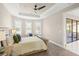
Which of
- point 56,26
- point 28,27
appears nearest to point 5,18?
point 28,27

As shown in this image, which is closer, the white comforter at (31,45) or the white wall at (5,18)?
the white wall at (5,18)

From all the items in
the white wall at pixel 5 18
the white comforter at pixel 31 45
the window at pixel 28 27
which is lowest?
the white comforter at pixel 31 45

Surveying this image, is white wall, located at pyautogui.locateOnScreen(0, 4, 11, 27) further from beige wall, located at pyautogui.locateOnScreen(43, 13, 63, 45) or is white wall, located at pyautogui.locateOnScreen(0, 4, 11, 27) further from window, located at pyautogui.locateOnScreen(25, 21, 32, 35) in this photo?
beige wall, located at pyautogui.locateOnScreen(43, 13, 63, 45)

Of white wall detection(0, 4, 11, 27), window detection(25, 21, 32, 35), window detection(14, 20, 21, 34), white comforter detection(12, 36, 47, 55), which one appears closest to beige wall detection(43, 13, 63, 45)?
white comforter detection(12, 36, 47, 55)

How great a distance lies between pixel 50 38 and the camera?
16.8 feet

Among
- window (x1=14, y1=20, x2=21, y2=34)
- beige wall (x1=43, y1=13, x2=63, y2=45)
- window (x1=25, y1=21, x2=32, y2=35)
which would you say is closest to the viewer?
window (x1=14, y1=20, x2=21, y2=34)

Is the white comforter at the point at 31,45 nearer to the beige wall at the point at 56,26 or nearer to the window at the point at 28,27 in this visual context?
the window at the point at 28,27

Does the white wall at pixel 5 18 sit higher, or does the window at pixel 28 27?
the white wall at pixel 5 18

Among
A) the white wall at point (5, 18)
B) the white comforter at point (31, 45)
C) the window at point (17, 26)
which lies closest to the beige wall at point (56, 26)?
Result: the white comforter at point (31, 45)

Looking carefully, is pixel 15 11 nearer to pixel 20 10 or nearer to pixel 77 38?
pixel 20 10

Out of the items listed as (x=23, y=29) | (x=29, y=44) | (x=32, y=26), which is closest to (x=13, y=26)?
(x=23, y=29)

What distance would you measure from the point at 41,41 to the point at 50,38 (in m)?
0.79

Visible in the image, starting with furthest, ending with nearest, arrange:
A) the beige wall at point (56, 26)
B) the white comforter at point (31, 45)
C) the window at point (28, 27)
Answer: the beige wall at point (56, 26), the white comforter at point (31, 45), the window at point (28, 27)

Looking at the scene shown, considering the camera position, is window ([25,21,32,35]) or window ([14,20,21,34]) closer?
window ([14,20,21,34])
